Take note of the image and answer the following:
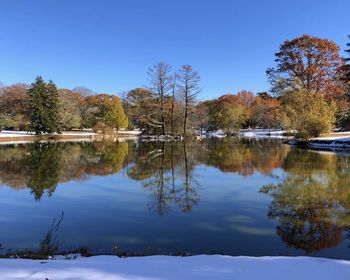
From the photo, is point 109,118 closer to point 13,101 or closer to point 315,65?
point 13,101

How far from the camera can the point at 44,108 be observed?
51.0 meters

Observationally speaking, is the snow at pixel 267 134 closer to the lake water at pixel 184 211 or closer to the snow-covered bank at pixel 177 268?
the lake water at pixel 184 211

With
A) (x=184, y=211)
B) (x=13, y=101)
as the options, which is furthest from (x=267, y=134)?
(x=184, y=211)

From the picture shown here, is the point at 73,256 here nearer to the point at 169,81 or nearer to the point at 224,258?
the point at 224,258

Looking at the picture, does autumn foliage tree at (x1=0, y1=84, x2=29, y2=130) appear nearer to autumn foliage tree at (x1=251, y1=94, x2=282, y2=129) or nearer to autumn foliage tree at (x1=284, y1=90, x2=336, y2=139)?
autumn foliage tree at (x1=251, y1=94, x2=282, y2=129)

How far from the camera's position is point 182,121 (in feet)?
158

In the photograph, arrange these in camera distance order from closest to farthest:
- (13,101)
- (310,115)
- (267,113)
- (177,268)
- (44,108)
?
(177,268), (310,115), (44,108), (267,113), (13,101)

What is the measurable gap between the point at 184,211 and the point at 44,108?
47728 mm

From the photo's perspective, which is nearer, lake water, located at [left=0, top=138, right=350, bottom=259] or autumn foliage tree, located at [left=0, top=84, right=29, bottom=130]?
lake water, located at [left=0, top=138, right=350, bottom=259]

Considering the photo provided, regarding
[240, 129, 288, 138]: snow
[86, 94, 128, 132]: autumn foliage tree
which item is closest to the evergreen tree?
[86, 94, 128, 132]: autumn foliage tree

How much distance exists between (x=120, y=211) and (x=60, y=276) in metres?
4.29

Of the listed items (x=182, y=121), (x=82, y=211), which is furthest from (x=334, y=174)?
(x=182, y=121)

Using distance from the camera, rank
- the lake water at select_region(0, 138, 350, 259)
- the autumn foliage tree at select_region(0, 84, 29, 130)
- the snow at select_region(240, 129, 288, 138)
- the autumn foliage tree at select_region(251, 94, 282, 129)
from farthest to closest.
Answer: the autumn foliage tree at select_region(0, 84, 29, 130) < the snow at select_region(240, 129, 288, 138) < the autumn foliage tree at select_region(251, 94, 282, 129) < the lake water at select_region(0, 138, 350, 259)

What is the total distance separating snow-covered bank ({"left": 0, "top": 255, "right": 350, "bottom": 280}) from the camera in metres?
3.76
